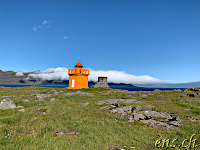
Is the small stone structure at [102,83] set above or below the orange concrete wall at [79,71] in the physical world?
below

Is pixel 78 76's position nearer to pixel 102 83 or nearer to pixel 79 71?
pixel 79 71

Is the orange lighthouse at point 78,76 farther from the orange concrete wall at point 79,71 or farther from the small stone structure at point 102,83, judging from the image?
the small stone structure at point 102,83

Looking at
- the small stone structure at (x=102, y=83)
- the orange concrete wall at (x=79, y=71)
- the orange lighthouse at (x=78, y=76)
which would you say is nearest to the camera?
the orange lighthouse at (x=78, y=76)

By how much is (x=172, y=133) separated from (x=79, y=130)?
20.6 feet

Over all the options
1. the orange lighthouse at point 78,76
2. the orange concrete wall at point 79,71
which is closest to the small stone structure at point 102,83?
the orange lighthouse at point 78,76

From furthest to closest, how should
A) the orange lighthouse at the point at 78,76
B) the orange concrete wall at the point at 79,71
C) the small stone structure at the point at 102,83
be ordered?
the small stone structure at the point at 102,83 < the orange concrete wall at the point at 79,71 < the orange lighthouse at the point at 78,76

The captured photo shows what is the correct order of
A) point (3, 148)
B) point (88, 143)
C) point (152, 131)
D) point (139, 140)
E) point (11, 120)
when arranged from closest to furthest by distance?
point (3, 148) < point (88, 143) < point (139, 140) < point (152, 131) < point (11, 120)

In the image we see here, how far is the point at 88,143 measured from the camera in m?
6.79

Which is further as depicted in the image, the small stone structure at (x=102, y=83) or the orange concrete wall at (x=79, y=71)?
the small stone structure at (x=102, y=83)

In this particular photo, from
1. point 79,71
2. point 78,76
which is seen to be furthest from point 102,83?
point 79,71

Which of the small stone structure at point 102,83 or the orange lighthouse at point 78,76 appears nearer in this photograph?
the orange lighthouse at point 78,76

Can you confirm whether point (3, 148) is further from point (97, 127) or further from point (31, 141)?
point (97, 127)

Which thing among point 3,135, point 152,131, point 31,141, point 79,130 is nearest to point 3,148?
point 31,141

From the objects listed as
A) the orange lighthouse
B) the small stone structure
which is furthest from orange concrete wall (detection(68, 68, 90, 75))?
the small stone structure
